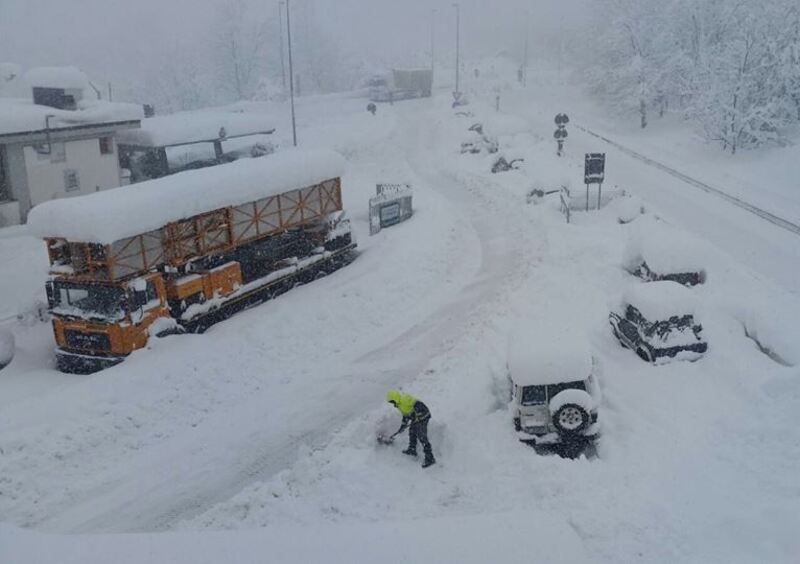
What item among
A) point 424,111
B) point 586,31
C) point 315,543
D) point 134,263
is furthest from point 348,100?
point 315,543

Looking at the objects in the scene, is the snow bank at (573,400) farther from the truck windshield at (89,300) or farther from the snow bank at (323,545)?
the truck windshield at (89,300)

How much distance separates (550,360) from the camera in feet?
47.4

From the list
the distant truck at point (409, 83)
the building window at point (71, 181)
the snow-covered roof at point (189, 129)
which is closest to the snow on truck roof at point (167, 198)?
the building window at point (71, 181)

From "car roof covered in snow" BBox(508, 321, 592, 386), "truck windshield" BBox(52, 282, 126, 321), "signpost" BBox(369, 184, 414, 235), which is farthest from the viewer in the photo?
"signpost" BBox(369, 184, 414, 235)

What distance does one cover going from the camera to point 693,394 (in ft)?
51.9

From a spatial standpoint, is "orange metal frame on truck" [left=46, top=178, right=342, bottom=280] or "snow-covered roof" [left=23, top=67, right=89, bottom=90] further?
"snow-covered roof" [left=23, top=67, right=89, bottom=90]

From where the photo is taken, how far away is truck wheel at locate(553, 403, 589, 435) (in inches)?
555

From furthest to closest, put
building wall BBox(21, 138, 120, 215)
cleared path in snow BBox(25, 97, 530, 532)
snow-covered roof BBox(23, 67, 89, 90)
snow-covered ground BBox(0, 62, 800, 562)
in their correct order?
snow-covered roof BBox(23, 67, 89, 90) < building wall BBox(21, 138, 120, 215) < cleared path in snow BBox(25, 97, 530, 532) < snow-covered ground BBox(0, 62, 800, 562)

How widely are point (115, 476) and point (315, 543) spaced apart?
6730 mm

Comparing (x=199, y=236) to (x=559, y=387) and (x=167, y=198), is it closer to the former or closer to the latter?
(x=167, y=198)

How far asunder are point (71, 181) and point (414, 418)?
2690 cm

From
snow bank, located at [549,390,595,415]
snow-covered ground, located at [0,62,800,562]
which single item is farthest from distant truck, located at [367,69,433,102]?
snow bank, located at [549,390,595,415]

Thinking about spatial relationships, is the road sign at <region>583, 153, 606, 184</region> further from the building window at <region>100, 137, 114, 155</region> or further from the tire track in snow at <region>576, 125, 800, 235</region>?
the building window at <region>100, 137, 114, 155</region>

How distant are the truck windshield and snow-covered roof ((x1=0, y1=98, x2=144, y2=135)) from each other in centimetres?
1604
